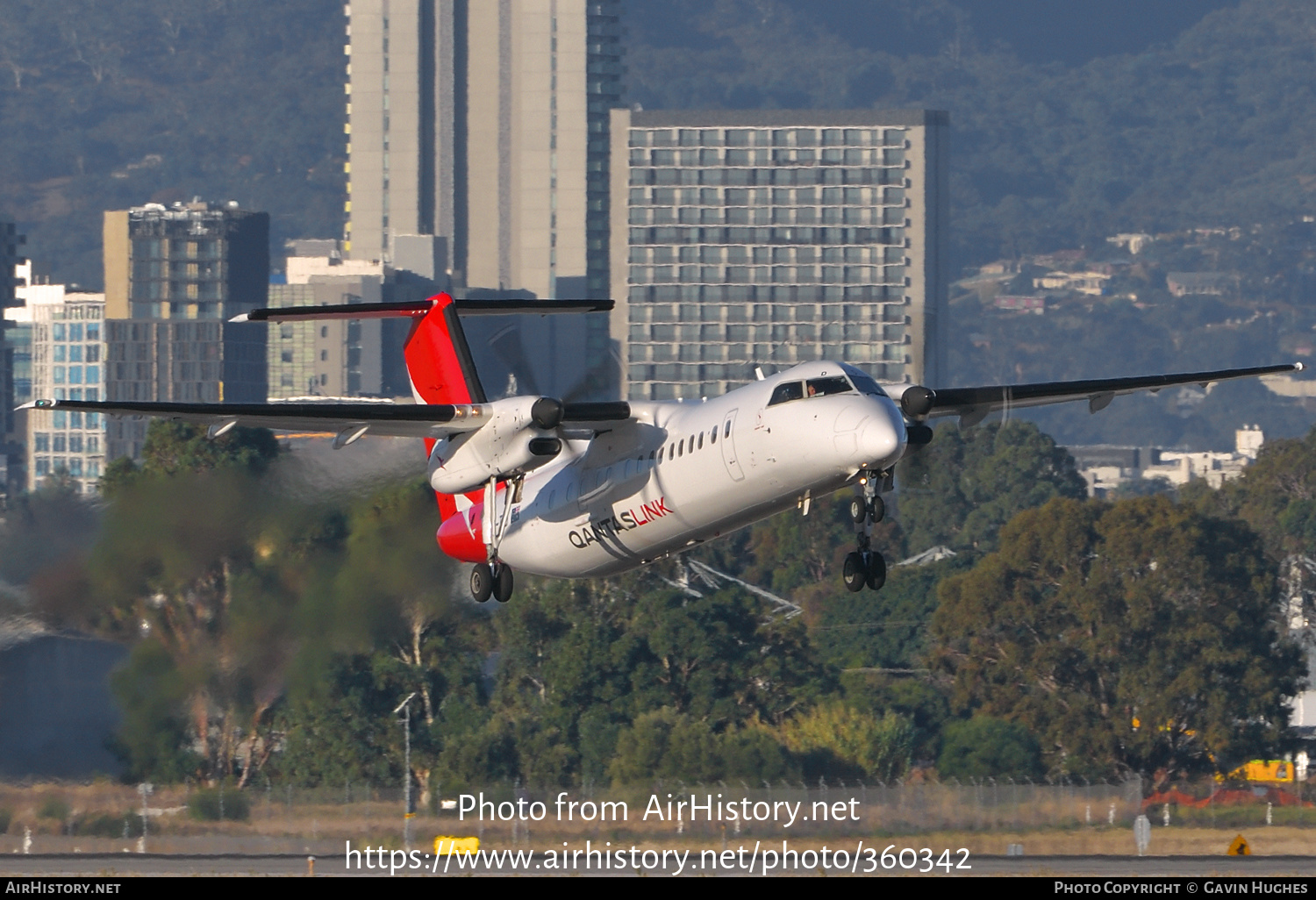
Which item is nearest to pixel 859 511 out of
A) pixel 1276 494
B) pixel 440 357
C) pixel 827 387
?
pixel 827 387

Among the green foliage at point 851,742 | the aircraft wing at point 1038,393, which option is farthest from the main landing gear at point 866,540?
the green foliage at point 851,742

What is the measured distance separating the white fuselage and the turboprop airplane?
0.03 m

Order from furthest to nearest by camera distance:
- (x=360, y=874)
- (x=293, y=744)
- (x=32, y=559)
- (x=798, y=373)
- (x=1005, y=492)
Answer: (x=1005, y=492), (x=293, y=744), (x=32, y=559), (x=360, y=874), (x=798, y=373)

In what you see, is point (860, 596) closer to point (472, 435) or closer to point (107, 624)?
point (107, 624)

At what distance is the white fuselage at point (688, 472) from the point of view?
33.6 m

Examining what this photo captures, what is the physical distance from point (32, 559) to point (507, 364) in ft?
55.5

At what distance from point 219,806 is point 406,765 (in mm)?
12216

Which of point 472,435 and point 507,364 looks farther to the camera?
point 507,364

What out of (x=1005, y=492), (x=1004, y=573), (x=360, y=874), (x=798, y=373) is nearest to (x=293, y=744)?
(x=360, y=874)

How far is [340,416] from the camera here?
37250 millimetres

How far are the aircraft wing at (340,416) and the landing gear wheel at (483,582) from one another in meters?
2.35

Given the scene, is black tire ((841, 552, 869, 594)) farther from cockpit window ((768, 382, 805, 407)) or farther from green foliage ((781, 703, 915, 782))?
green foliage ((781, 703, 915, 782))

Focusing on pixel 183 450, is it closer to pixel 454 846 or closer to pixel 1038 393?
pixel 454 846
